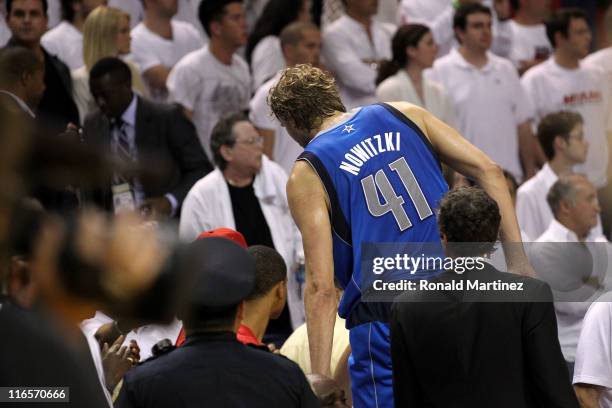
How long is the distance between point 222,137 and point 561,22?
12.6 feet

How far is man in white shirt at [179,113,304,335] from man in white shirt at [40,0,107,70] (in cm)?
205

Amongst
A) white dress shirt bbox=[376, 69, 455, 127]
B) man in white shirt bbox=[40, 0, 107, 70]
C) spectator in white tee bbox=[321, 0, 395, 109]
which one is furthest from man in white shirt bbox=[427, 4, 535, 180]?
man in white shirt bbox=[40, 0, 107, 70]

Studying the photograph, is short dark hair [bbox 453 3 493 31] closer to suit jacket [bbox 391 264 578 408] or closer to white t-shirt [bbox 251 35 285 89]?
white t-shirt [bbox 251 35 285 89]

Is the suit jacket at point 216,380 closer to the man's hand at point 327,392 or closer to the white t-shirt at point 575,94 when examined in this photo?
the man's hand at point 327,392

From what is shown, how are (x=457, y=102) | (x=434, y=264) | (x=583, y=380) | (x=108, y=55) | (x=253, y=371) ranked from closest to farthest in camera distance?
(x=253, y=371) → (x=434, y=264) → (x=583, y=380) → (x=108, y=55) → (x=457, y=102)

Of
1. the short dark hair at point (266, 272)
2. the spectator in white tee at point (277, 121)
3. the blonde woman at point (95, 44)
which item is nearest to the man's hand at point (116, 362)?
the short dark hair at point (266, 272)

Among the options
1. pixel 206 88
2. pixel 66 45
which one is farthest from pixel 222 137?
pixel 66 45

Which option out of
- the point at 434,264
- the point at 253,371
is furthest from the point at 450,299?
the point at 253,371

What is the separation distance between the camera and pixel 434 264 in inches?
158

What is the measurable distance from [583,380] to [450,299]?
1.13 m

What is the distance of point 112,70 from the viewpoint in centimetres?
693

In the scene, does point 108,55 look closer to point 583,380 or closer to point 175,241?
point 583,380

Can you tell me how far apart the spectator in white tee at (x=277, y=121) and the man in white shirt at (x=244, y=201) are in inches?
53.2

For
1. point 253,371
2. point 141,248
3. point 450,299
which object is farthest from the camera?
point 450,299
